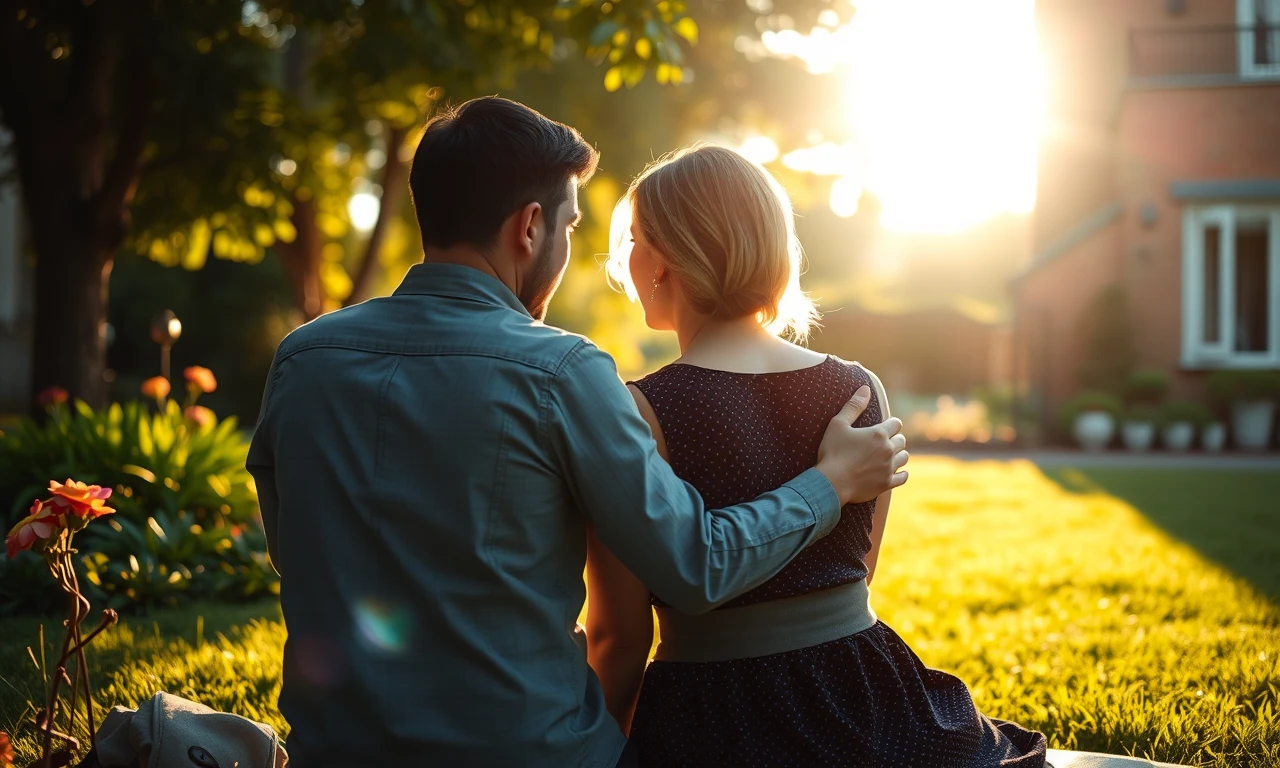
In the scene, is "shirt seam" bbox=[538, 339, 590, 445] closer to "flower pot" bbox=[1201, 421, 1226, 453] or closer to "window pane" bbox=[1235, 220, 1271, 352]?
"flower pot" bbox=[1201, 421, 1226, 453]

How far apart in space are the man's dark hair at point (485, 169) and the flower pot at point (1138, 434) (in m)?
14.6

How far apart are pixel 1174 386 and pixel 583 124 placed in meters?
9.45

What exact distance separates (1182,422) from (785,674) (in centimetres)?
1431

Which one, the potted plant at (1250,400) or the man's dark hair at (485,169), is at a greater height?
the man's dark hair at (485,169)

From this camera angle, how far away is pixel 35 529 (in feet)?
6.31

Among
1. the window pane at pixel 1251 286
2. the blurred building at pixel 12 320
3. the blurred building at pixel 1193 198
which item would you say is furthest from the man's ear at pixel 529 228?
the blurred building at pixel 12 320

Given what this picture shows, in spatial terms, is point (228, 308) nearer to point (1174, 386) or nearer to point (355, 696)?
point (1174, 386)

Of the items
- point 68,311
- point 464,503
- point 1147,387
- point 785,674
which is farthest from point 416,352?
point 1147,387

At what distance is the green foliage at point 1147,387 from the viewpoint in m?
14.7

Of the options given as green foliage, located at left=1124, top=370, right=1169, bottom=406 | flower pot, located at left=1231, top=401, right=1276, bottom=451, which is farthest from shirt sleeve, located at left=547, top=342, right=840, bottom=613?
flower pot, located at left=1231, top=401, right=1276, bottom=451

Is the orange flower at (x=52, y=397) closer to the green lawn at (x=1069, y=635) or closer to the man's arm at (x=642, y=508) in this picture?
the green lawn at (x=1069, y=635)

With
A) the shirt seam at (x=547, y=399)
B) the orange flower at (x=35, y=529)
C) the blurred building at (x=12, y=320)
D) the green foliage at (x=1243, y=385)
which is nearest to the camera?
the shirt seam at (x=547, y=399)

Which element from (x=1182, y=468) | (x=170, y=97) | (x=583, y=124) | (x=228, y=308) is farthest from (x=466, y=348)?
(x=228, y=308)

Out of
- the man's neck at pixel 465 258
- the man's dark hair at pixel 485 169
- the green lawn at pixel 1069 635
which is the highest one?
the man's dark hair at pixel 485 169
